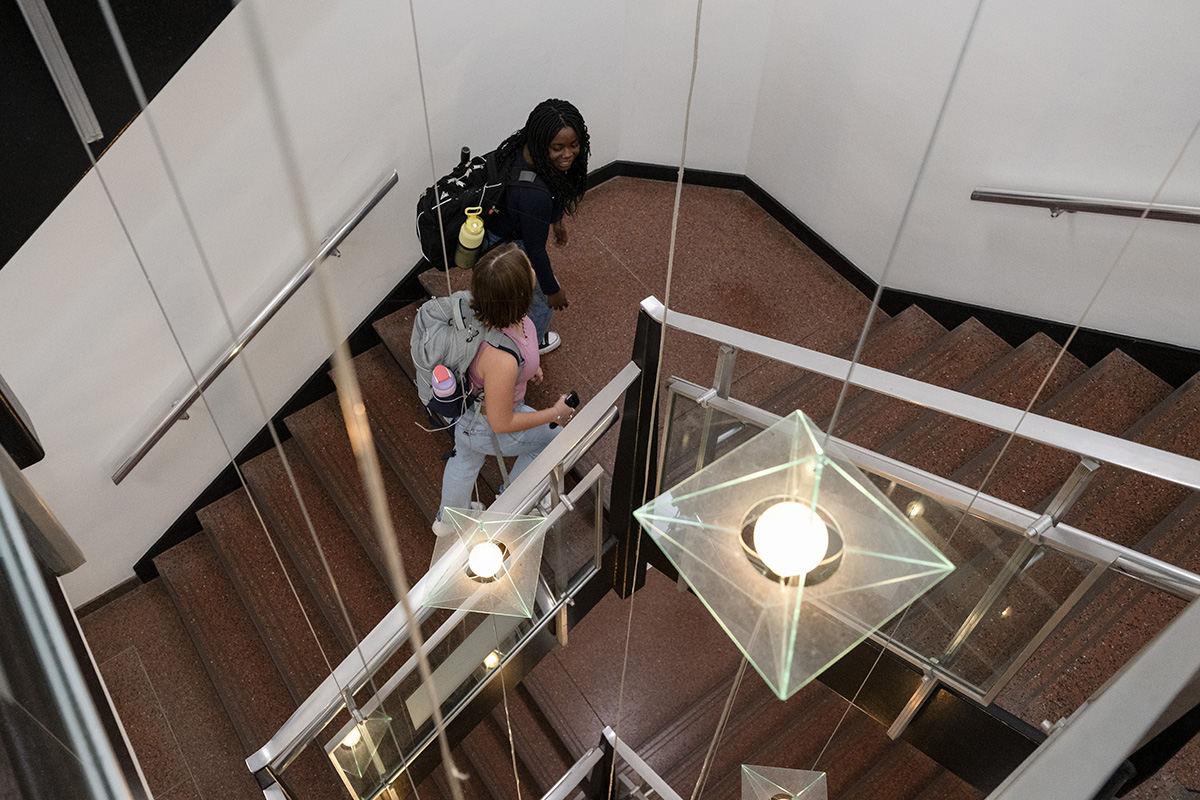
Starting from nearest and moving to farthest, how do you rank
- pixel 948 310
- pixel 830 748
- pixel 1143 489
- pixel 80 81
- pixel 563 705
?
pixel 80 81
pixel 1143 489
pixel 563 705
pixel 830 748
pixel 948 310

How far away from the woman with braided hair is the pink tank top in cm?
25

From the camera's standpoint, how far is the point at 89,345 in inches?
124

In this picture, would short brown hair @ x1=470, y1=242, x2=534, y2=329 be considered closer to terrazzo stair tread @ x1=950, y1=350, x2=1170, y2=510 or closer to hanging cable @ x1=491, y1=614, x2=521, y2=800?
hanging cable @ x1=491, y1=614, x2=521, y2=800

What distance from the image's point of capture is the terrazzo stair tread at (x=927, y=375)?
3.57 meters

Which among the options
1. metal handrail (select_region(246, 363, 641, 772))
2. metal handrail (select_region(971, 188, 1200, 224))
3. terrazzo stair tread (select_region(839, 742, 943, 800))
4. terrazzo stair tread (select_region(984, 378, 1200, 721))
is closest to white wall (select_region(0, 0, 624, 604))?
metal handrail (select_region(246, 363, 641, 772))

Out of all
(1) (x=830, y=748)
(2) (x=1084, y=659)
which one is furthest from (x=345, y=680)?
(1) (x=830, y=748)

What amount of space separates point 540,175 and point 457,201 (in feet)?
1.12

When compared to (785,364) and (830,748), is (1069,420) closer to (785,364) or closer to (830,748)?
(785,364)

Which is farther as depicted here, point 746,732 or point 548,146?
point 746,732

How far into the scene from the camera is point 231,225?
3316 mm

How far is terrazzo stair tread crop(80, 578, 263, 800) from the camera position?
11.8 ft

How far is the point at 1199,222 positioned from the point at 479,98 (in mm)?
3073

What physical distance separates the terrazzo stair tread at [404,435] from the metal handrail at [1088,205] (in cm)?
274

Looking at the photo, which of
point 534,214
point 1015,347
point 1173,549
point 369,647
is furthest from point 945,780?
point 534,214
